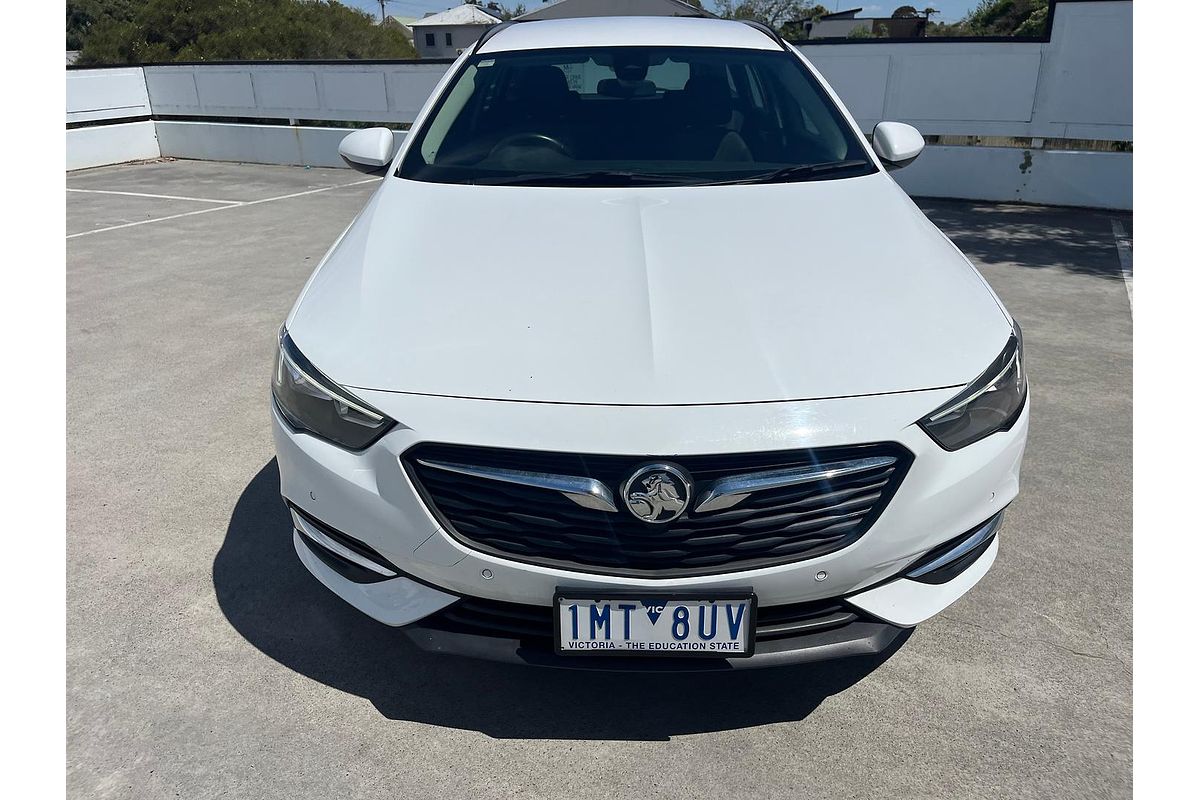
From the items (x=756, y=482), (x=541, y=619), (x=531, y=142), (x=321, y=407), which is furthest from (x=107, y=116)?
(x=756, y=482)

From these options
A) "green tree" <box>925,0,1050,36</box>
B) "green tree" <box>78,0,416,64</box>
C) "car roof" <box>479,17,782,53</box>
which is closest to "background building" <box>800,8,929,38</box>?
"green tree" <box>925,0,1050,36</box>

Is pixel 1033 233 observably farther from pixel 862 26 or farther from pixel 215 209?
pixel 862 26

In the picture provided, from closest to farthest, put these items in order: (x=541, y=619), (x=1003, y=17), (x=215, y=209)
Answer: (x=541, y=619)
(x=215, y=209)
(x=1003, y=17)

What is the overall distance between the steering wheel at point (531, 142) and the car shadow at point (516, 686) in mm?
1699

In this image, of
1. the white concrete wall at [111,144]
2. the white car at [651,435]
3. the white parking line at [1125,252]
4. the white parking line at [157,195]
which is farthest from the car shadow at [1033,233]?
the white concrete wall at [111,144]

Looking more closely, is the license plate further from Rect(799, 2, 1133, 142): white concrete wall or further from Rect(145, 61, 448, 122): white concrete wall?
Rect(145, 61, 448, 122): white concrete wall

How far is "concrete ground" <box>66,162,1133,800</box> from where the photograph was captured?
6.34ft

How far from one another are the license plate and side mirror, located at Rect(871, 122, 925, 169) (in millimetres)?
2115

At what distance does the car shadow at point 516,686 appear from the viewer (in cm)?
209

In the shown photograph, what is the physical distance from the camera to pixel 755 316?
2.00 meters

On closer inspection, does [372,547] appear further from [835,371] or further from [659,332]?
[835,371]

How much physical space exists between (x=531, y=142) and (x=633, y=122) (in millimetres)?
380

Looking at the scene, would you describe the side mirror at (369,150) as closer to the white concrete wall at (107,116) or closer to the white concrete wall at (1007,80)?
the white concrete wall at (1007,80)

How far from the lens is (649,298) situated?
2.06 meters
